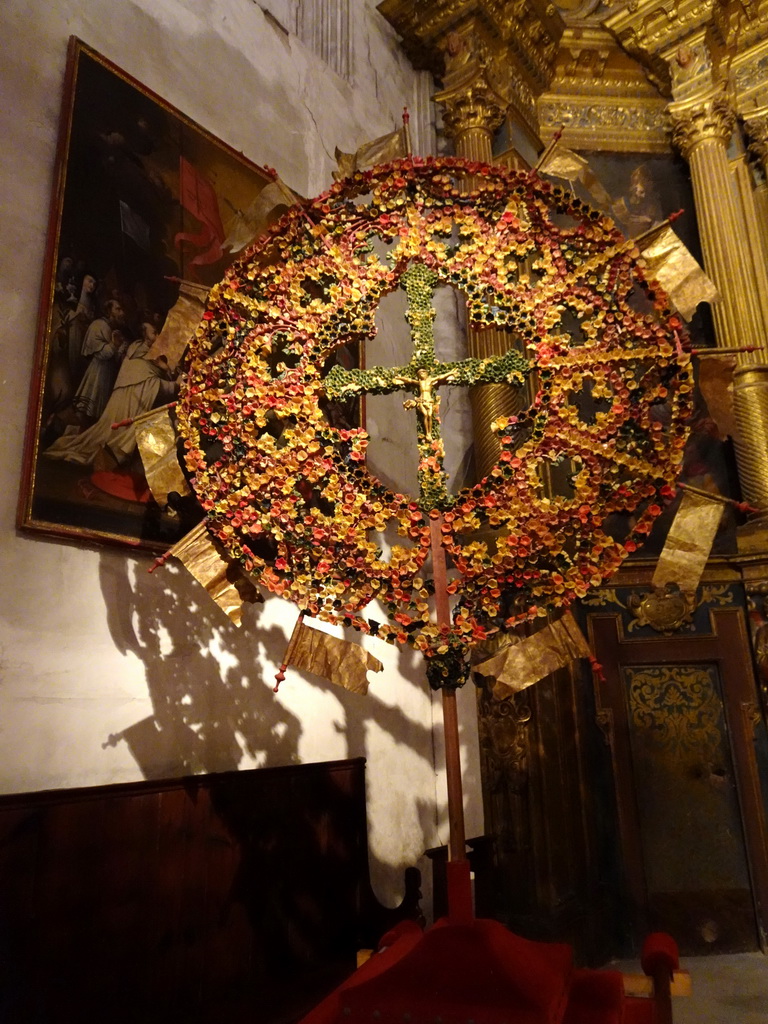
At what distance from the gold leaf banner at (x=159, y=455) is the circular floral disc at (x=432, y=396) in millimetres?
145

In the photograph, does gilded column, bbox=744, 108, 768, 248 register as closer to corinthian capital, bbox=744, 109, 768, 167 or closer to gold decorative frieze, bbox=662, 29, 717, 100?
corinthian capital, bbox=744, 109, 768, 167

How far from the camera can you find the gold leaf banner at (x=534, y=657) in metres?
2.30

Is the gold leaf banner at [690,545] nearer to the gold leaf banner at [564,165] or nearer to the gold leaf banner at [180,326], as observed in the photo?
the gold leaf banner at [564,165]

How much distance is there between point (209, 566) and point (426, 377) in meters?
0.90

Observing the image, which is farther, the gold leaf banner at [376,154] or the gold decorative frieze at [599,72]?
the gold decorative frieze at [599,72]

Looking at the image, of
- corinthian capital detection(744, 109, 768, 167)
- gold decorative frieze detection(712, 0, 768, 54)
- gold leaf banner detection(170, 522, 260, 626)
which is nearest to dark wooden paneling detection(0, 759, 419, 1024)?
gold leaf banner detection(170, 522, 260, 626)

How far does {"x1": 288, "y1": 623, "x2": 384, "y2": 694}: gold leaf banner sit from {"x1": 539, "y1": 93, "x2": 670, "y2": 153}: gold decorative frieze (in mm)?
4705

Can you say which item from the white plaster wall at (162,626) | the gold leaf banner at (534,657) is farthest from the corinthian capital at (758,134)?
the gold leaf banner at (534,657)

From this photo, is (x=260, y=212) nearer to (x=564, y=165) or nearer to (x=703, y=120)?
(x=564, y=165)

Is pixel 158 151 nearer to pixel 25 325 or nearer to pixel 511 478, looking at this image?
pixel 25 325

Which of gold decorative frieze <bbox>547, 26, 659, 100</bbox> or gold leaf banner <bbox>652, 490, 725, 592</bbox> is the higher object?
gold decorative frieze <bbox>547, 26, 659, 100</bbox>

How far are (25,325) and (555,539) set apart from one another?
1.89m

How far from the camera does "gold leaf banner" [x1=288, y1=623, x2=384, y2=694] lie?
235 centimetres

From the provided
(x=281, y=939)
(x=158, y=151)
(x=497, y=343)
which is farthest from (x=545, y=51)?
(x=281, y=939)
